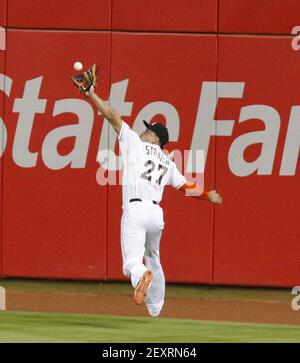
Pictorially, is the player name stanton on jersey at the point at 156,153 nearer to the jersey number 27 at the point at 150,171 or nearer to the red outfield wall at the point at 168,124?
the jersey number 27 at the point at 150,171

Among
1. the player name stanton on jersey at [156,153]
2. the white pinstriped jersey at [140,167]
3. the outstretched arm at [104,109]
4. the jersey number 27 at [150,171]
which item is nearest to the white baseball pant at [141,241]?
the white pinstriped jersey at [140,167]

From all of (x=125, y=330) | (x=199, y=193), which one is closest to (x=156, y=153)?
(x=199, y=193)

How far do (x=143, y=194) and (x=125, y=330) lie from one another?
1.29m

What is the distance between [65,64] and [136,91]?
3.03 feet

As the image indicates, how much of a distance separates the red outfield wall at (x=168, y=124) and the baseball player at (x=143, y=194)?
3.37m

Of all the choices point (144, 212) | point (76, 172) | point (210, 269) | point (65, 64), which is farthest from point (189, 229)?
point (144, 212)

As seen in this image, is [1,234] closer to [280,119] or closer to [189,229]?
[189,229]

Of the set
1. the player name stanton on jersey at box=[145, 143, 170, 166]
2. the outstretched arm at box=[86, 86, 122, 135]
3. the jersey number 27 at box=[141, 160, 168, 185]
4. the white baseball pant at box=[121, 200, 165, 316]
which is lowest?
the white baseball pant at box=[121, 200, 165, 316]

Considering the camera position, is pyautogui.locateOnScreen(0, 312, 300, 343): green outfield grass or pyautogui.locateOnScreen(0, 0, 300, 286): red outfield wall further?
pyautogui.locateOnScreen(0, 0, 300, 286): red outfield wall

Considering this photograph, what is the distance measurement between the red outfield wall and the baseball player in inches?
133

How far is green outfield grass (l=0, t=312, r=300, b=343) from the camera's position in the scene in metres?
10.4

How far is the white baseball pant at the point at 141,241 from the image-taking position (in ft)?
37.5

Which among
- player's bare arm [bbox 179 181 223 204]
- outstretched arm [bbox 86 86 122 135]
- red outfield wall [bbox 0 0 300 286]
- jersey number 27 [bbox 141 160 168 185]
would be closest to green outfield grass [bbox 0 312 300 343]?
player's bare arm [bbox 179 181 223 204]

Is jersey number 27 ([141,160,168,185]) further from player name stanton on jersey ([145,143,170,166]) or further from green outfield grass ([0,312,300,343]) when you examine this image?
green outfield grass ([0,312,300,343])
